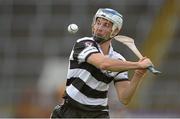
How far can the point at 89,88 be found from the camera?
21.3 ft

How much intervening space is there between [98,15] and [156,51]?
9.48 metres

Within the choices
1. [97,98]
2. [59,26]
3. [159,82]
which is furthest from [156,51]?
[97,98]

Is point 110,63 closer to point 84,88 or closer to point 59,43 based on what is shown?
point 84,88

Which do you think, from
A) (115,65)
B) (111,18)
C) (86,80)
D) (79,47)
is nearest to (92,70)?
(86,80)

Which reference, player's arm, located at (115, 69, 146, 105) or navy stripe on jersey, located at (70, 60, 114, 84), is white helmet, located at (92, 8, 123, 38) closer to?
navy stripe on jersey, located at (70, 60, 114, 84)

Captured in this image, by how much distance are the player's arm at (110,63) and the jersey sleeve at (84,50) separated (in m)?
0.04

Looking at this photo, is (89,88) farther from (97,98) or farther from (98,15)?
(98,15)

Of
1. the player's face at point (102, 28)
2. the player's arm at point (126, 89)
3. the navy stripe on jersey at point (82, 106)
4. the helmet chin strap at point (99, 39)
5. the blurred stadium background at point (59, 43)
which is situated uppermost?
the player's face at point (102, 28)

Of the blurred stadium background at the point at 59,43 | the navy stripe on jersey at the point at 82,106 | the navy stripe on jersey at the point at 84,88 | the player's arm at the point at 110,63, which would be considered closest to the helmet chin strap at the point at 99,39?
the player's arm at the point at 110,63

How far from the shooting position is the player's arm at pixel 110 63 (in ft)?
20.0

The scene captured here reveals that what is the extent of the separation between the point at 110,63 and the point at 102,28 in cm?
33

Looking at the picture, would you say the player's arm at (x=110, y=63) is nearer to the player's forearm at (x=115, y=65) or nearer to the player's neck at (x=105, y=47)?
the player's forearm at (x=115, y=65)

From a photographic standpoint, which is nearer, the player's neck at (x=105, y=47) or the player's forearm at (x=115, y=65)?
the player's forearm at (x=115, y=65)

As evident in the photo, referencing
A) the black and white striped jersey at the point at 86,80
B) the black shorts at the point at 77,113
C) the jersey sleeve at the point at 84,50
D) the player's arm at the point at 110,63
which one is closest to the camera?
the player's arm at the point at 110,63
